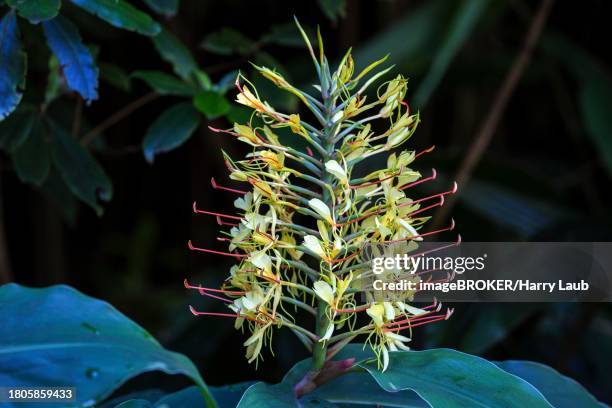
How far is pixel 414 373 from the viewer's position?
579 millimetres

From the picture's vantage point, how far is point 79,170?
0.89 meters

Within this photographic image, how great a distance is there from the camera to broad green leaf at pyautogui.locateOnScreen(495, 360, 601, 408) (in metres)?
0.65

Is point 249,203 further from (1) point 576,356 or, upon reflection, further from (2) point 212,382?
(1) point 576,356

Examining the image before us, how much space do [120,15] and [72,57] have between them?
7 centimetres

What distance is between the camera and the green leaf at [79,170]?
88cm

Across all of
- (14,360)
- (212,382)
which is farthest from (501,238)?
(14,360)

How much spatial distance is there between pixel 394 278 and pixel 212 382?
38.2 inches

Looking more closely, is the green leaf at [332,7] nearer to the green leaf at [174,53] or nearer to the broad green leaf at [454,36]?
the green leaf at [174,53]

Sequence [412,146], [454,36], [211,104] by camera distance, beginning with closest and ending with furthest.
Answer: [211,104]
[454,36]
[412,146]

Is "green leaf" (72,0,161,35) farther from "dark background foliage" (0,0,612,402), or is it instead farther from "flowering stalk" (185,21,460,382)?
"flowering stalk" (185,21,460,382)

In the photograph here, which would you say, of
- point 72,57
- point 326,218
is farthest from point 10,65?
point 326,218

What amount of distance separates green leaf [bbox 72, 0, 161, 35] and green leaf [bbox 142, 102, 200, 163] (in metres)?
0.12

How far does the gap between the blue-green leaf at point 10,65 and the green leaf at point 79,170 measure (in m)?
0.15

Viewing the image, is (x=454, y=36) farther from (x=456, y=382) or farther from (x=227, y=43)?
(x=456, y=382)
